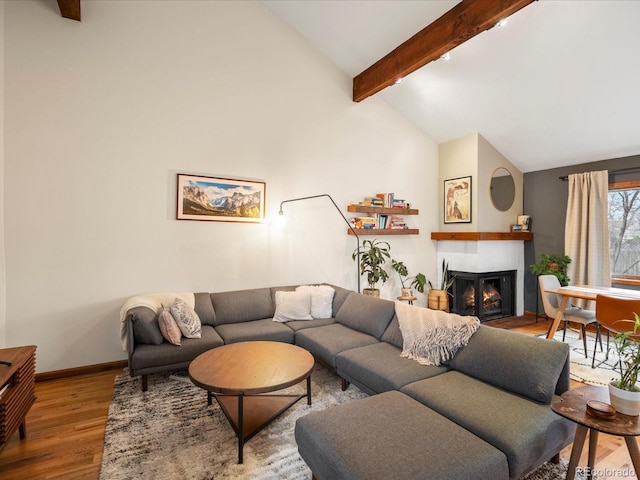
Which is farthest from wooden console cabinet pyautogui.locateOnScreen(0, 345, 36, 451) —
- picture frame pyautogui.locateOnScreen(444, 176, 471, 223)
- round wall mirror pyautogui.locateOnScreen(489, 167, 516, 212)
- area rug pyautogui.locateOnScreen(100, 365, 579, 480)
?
round wall mirror pyautogui.locateOnScreen(489, 167, 516, 212)

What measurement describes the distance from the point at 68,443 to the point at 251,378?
1276 mm

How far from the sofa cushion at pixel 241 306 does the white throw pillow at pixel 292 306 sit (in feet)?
0.53

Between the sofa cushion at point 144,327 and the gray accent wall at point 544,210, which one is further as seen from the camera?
the gray accent wall at point 544,210

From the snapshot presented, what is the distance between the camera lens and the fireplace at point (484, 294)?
16.5ft

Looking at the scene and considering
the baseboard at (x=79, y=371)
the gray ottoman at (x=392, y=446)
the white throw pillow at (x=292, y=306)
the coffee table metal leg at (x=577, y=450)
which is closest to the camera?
the gray ottoman at (x=392, y=446)

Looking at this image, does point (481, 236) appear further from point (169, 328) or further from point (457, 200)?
point (169, 328)

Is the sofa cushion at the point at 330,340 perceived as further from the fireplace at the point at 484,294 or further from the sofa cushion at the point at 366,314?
the fireplace at the point at 484,294

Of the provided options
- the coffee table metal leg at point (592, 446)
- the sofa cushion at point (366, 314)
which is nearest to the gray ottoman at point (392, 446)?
the coffee table metal leg at point (592, 446)

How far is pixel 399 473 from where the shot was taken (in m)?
1.31

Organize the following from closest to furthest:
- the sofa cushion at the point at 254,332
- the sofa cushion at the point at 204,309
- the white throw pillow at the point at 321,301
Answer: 1. the sofa cushion at the point at 254,332
2. the sofa cushion at the point at 204,309
3. the white throw pillow at the point at 321,301

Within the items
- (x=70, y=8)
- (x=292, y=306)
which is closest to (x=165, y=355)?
(x=292, y=306)

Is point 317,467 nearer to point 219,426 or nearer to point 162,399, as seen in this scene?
point 219,426

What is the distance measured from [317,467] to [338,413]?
10.9 inches

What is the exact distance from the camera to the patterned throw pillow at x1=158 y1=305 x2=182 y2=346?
9.58ft
